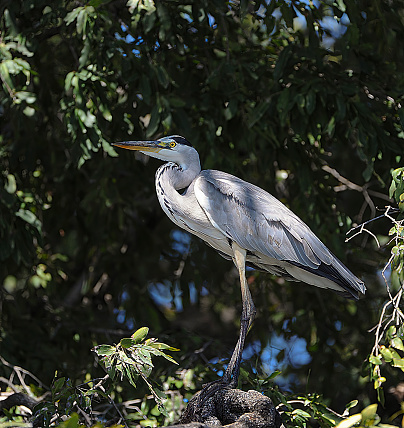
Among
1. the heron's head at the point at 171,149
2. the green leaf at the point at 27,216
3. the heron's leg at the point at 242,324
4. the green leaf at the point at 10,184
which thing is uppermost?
the heron's head at the point at 171,149

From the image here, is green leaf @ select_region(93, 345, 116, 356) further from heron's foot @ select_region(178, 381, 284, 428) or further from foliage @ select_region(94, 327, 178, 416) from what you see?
heron's foot @ select_region(178, 381, 284, 428)

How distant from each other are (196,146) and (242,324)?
4.18 feet

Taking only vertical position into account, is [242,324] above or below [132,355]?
below

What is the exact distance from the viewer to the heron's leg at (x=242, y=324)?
3.77 metres

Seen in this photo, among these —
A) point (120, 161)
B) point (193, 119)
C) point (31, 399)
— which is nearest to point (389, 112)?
point (193, 119)

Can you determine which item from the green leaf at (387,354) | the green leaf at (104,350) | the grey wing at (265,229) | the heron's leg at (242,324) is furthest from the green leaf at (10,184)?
the green leaf at (387,354)

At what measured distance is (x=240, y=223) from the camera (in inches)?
154

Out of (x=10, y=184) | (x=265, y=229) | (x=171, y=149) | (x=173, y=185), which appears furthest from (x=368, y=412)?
(x=10, y=184)

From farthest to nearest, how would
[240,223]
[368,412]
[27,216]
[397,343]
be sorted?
[27,216]
[240,223]
[397,343]
[368,412]

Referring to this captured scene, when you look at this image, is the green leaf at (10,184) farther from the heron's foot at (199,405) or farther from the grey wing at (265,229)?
the heron's foot at (199,405)

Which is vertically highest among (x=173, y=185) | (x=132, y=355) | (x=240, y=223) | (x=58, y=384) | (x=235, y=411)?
(x=173, y=185)

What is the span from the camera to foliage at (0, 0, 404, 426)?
4383mm

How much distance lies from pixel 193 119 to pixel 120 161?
2.02ft

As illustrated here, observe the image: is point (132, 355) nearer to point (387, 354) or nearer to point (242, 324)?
point (242, 324)
